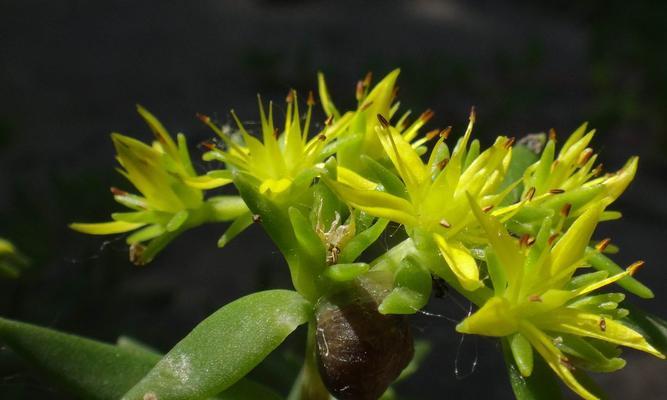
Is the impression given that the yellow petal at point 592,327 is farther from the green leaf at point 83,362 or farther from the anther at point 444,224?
the green leaf at point 83,362

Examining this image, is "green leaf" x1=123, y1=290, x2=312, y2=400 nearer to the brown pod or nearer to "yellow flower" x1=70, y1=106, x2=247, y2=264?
the brown pod

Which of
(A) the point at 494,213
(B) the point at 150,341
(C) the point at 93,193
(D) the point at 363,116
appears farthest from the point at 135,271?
(A) the point at 494,213

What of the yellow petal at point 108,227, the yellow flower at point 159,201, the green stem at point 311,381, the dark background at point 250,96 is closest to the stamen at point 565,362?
the green stem at point 311,381

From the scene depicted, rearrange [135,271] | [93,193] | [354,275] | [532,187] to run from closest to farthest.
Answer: [354,275] < [532,187] < [93,193] < [135,271]

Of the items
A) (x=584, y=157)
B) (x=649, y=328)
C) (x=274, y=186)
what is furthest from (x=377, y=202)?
(x=649, y=328)

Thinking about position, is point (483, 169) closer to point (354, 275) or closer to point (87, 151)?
point (354, 275)

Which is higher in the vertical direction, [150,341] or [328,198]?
[328,198]
